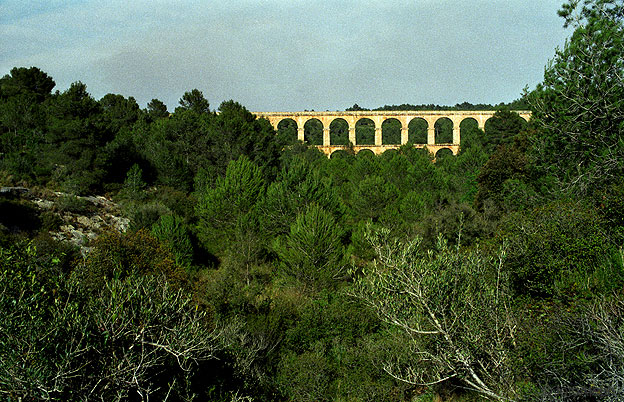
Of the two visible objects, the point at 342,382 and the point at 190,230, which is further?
the point at 190,230

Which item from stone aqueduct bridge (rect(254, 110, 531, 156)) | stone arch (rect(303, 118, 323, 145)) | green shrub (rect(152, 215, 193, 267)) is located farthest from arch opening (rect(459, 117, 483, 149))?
green shrub (rect(152, 215, 193, 267))

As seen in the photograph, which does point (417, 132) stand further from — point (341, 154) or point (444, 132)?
point (341, 154)

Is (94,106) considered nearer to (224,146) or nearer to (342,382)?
(224,146)

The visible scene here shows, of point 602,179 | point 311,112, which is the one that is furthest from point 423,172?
point 311,112

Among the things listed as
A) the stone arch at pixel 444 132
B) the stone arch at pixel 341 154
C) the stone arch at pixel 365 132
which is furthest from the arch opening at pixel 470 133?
the stone arch at pixel 365 132

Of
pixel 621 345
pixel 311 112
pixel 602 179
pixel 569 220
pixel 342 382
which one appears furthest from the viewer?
pixel 311 112

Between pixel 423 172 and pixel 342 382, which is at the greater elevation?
pixel 423 172
